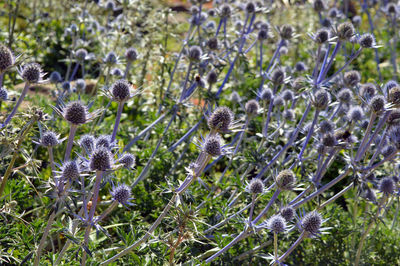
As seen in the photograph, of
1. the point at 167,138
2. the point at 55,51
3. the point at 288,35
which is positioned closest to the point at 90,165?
the point at 167,138

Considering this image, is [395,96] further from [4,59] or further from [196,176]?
[4,59]

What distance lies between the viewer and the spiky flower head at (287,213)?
2.74 metres

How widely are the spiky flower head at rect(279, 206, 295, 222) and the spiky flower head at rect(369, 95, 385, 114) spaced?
83cm

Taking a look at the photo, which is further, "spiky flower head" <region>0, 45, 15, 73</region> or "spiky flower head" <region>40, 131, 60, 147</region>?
"spiky flower head" <region>40, 131, 60, 147</region>

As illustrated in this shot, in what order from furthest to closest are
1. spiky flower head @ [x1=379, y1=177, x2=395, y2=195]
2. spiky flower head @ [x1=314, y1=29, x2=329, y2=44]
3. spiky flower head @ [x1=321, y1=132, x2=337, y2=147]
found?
spiky flower head @ [x1=314, y1=29, x2=329, y2=44] → spiky flower head @ [x1=379, y1=177, x2=395, y2=195] → spiky flower head @ [x1=321, y1=132, x2=337, y2=147]

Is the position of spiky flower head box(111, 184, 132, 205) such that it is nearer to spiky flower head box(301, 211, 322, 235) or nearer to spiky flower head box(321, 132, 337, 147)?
spiky flower head box(301, 211, 322, 235)

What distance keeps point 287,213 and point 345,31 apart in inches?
63.8

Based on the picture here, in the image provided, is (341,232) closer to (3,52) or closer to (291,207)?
(291,207)

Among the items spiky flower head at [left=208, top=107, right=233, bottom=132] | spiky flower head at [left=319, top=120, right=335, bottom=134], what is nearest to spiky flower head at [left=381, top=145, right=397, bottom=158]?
spiky flower head at [left=319, top=120, right=335, bottom=134]

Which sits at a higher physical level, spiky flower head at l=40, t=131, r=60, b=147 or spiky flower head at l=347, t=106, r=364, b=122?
spiky flower head at l=40, t=131, r=60, b=147

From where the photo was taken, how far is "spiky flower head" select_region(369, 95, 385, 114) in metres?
2.75

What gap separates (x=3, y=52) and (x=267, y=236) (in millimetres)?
2167

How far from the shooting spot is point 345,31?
3.48m

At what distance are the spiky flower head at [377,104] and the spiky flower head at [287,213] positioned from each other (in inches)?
32.8
